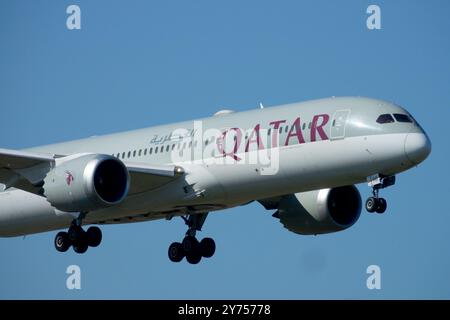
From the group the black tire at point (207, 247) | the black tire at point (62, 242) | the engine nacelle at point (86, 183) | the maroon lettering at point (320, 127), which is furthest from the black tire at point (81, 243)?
the maroon lettering at point (320, 127)

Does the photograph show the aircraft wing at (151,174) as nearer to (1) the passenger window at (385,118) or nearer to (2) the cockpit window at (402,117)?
(1) the passenger window at (385,118)

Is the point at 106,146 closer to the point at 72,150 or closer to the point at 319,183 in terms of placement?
the point at 72,150

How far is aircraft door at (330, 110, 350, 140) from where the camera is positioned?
5306cm

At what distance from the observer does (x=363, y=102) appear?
5403cm

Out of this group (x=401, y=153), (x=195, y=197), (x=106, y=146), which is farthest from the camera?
(x=106, y=146)

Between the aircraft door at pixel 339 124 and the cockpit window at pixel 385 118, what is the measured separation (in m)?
1.22

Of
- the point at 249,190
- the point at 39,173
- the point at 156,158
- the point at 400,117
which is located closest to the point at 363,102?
the point at 400,117

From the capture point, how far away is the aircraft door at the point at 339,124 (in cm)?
5306

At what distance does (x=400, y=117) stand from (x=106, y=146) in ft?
45.0

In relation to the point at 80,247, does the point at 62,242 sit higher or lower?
higher

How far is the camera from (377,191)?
5309cm

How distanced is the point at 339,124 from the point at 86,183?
9610 mm

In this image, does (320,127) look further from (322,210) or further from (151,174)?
(322,210)

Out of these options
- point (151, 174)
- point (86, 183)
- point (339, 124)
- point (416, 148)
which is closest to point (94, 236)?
point (151, 174)
